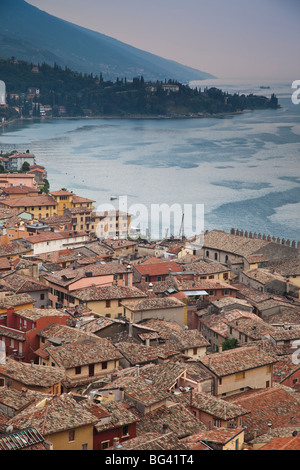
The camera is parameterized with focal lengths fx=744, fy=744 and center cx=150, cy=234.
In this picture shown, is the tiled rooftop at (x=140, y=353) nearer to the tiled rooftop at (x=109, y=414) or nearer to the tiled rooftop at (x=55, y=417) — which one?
the tiled rooftop at (x=109, y=414)

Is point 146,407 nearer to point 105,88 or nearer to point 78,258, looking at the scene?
point 78,258

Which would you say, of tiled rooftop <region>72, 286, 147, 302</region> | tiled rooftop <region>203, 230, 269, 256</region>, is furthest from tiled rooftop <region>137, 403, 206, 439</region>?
tiled rooftop <region>203, 230, 269, 256</region>

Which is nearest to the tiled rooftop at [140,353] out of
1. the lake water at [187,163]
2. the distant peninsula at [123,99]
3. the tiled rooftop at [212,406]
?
the tiled rooftop at [212,406]

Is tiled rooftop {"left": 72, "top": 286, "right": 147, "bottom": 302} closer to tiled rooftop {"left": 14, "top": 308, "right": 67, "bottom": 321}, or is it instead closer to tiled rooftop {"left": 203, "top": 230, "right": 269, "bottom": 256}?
tiled rooftop {"left": 14, "top": 308, "right": 67, "bottom": 321}

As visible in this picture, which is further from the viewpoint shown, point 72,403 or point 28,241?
point 28,241

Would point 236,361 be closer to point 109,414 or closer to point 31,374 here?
point 31,374
